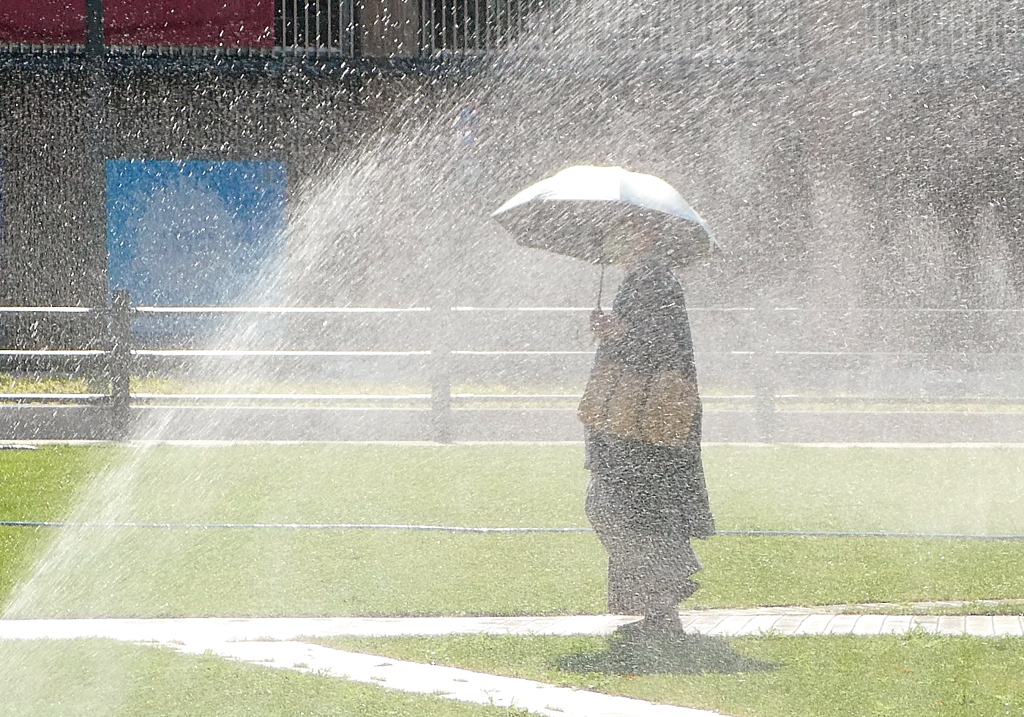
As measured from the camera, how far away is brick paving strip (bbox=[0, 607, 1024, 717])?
208 inches

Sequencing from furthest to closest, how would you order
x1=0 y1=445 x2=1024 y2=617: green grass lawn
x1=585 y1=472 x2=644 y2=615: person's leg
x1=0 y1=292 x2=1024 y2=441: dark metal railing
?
x1=0 y1=292 x2=1024 y2=441: dark metal railing → x1=0 y1=445 x2=1024 y2=617: green grass lawn → x1=585 y1=472 x2=644 y2=615: person's leg

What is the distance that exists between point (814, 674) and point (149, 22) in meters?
14.3

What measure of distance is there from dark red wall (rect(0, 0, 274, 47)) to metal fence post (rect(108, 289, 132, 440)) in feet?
18.2

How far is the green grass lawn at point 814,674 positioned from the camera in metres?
4.99

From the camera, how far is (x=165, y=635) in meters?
6.05

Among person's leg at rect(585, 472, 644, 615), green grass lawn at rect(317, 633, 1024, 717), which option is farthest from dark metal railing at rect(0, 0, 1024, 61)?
green grass lawn at rect(317, 633, 1024, 717)

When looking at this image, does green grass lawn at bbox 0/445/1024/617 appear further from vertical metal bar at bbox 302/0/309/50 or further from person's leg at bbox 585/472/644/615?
vertical metal bar at bbox 302/0/309/50

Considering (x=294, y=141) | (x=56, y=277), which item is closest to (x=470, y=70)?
(x=294, y=141)

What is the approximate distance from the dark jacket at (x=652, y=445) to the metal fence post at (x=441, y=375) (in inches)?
282

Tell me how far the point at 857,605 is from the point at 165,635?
2.77 metres

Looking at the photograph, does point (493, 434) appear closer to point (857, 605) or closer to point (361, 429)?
point (361, 429)

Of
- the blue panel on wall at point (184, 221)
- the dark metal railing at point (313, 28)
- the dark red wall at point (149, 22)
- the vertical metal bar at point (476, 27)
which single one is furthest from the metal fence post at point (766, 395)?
the blue panel on wall at point (184, 221)

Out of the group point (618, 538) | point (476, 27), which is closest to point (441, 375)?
point (476, 27)

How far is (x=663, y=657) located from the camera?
18.4ft
